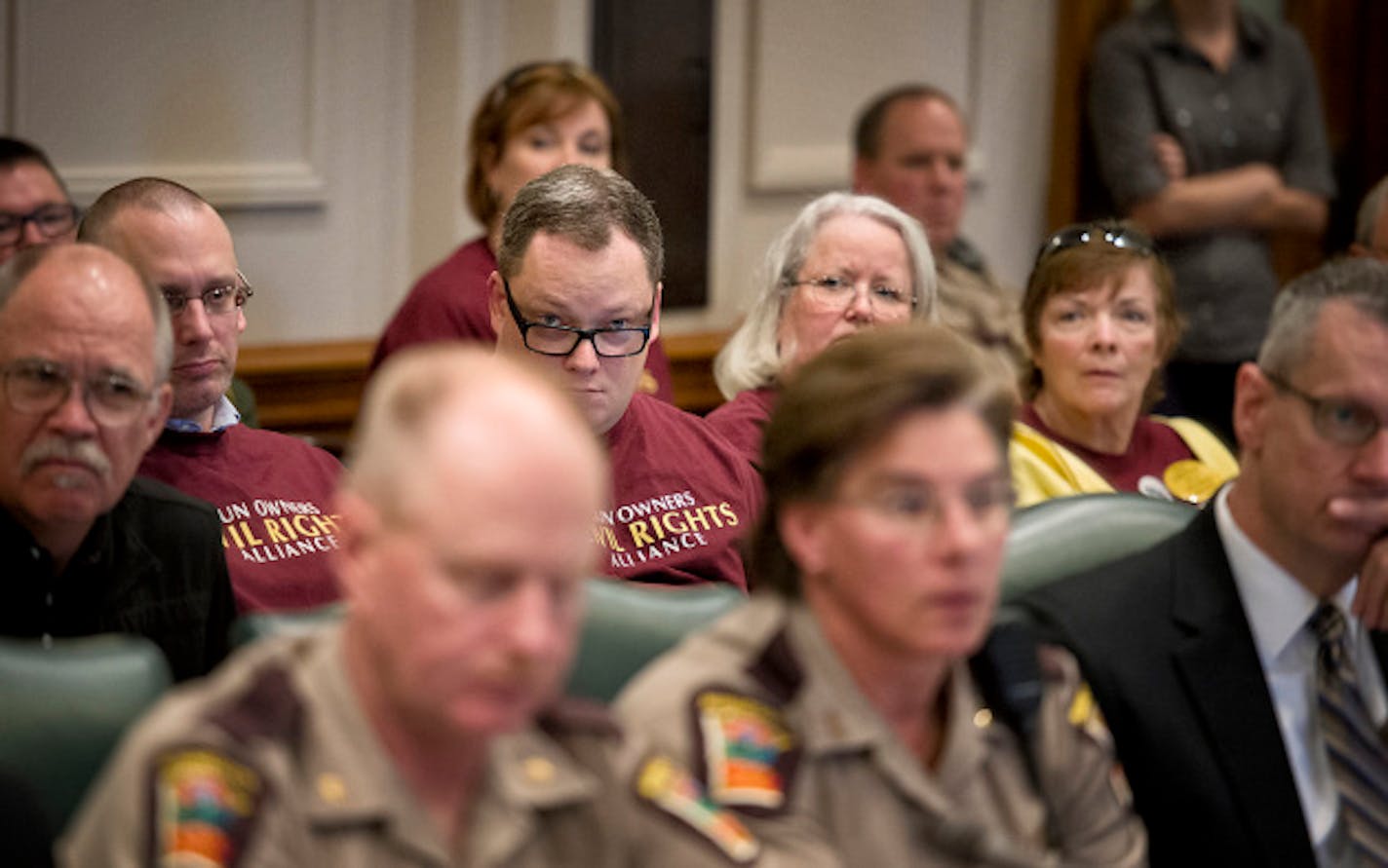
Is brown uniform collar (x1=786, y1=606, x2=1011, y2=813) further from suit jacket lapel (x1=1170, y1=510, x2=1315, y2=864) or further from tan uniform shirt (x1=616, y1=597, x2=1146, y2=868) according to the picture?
suit jacket lapel (x1=1170, y1=510, x2=1315, y2=864)

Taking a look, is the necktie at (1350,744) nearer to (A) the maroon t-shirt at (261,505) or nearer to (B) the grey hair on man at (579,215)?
(B) the grey hair on man at (579,215)

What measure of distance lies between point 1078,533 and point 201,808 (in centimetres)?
144

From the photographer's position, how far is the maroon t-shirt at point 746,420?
349 centimetres

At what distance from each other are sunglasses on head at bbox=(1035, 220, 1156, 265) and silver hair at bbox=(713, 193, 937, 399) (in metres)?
0.26

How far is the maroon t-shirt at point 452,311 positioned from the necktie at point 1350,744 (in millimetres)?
1828

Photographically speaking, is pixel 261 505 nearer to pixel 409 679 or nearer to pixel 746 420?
pixel 746 420

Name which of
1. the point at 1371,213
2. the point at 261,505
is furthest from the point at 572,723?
the point at 1371,213

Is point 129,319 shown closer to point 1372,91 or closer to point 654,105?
point 654,105

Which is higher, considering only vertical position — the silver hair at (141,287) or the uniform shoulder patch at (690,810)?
the silver hair at (141,287)

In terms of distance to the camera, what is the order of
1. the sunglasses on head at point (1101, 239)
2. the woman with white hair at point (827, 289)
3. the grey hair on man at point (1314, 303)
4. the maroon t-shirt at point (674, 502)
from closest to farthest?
the grey hair on man at point (1314, 303)
the maroon t-shirt at point (674, 502)
the woman with white hair at point (827, 289)
the sunglasses on head at point (1101, 239)

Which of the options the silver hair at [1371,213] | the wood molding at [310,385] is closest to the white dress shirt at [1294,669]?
the silver hair at [1371,213]

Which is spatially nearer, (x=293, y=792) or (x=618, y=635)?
(x=293, y=792)

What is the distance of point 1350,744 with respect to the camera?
7.94 feet

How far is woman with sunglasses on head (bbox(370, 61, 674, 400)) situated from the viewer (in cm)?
421
